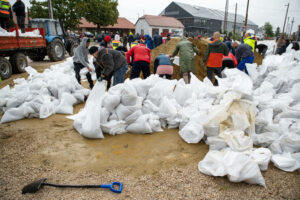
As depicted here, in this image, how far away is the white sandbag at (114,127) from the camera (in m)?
2.86

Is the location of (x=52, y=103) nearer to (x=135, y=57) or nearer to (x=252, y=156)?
(x=135, y=57)

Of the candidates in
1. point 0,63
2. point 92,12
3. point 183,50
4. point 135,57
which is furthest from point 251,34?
point 92,12

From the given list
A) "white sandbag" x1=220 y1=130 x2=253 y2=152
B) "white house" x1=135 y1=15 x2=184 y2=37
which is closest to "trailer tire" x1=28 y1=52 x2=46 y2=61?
"white sandbag" x1=220 y1=130 x2=253 y2=152

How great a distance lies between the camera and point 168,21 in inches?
1538

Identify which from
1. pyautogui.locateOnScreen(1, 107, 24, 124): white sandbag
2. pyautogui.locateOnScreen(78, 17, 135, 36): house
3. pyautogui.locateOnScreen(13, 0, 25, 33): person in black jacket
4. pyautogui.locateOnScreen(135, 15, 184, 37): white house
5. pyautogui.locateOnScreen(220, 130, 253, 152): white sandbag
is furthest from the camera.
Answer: pyautogui.locateOnScreen(135, 15, 184, 37): white house

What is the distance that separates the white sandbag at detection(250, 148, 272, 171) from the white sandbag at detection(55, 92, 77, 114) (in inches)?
120

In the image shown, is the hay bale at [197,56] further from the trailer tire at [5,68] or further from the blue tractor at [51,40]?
the blue tractor at [51,40]

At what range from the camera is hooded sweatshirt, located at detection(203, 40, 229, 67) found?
4434 mm

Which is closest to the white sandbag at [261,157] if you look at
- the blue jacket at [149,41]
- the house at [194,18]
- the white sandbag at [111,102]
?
the white sandbag at [111,102]

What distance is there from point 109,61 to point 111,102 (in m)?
1.05

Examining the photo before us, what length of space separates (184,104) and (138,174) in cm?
159

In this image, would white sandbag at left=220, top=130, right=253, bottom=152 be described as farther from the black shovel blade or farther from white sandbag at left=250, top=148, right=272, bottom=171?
the black shovel blade

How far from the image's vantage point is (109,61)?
3701mm

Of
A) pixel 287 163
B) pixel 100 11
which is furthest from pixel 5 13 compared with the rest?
pixel 100 11
